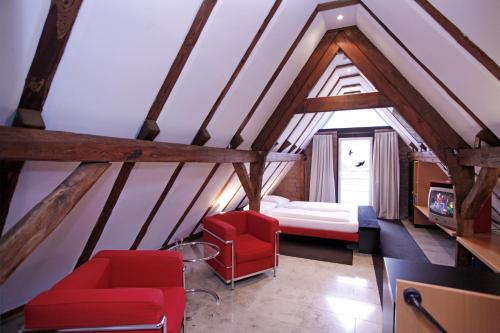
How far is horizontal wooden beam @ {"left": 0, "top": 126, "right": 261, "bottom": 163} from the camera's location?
120 centimetres

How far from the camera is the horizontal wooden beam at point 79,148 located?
1202 mm

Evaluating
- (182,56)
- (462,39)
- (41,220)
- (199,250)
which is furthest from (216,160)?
(462,39)

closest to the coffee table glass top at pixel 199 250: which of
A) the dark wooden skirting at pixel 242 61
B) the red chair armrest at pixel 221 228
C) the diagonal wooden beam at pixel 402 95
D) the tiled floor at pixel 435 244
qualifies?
the red chair armrest at pixel 221 228

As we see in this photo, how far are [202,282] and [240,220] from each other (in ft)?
3.27

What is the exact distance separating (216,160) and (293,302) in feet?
6.09

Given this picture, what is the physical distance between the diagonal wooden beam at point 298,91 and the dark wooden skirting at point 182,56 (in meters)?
2.25

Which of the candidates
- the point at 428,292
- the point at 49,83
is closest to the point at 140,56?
the point at 49,83

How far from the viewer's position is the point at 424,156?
16.4 feet

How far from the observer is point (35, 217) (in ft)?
4.30

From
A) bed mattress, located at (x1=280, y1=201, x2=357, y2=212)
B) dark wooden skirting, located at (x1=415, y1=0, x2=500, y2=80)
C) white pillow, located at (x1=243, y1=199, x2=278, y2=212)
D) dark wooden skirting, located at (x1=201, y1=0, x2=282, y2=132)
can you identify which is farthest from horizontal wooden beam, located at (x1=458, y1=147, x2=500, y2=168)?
white pillow, located at (x1=243, y1=199, x2=278, y2=212)

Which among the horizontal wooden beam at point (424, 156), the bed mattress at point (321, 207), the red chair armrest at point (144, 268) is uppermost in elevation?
the horizontal wooden beam at point (424, 156)

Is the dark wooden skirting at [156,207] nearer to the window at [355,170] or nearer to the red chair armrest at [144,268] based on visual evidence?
the red chair armrest at [144,268]

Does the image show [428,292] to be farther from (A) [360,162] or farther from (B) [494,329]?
(A) [360,162]

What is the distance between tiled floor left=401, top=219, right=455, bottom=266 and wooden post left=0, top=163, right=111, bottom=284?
4716mm
